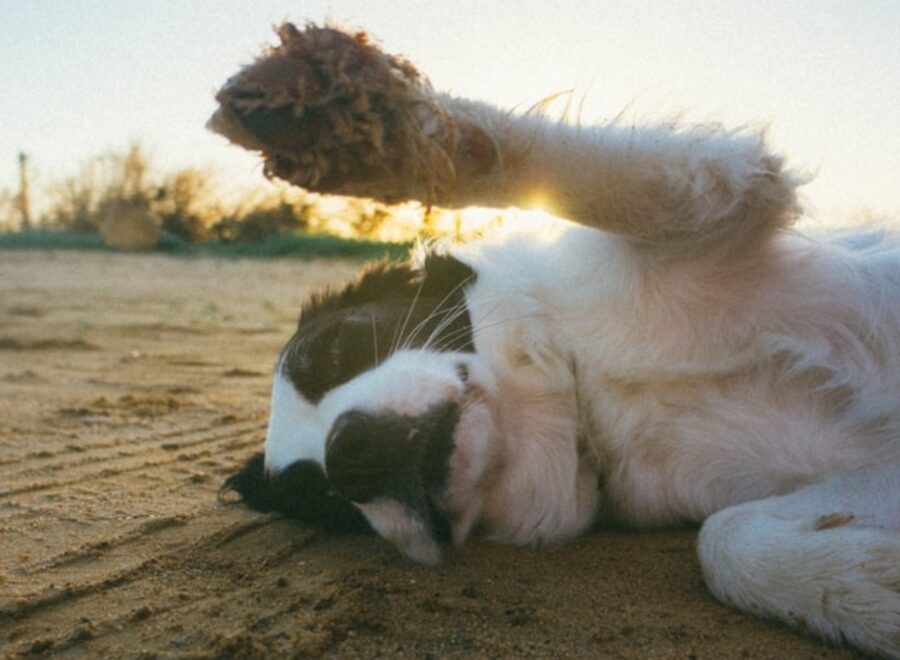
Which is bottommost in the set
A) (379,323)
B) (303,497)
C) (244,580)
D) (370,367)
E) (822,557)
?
(244,580)

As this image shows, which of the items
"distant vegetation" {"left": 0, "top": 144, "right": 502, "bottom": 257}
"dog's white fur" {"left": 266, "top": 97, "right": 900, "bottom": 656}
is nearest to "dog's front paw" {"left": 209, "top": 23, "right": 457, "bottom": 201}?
"dog's white fur" {"left": 266, "top": 97, "right": 900, "bottom": 656}

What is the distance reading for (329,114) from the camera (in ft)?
6.86

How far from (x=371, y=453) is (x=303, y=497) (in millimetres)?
557

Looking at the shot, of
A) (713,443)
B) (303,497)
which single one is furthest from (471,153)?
(303,497)

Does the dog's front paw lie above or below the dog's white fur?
above

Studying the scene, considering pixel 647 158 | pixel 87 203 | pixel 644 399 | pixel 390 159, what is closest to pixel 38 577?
pixel 390 159

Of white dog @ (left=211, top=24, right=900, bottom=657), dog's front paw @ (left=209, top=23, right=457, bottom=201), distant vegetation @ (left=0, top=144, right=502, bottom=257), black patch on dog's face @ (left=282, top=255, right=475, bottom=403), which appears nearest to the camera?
dog's front paw @ (left=209, top=23, right=457, bottom=201)

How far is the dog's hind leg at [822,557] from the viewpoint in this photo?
2.08 meters

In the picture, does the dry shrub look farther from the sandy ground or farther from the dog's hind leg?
the dog's hind leg

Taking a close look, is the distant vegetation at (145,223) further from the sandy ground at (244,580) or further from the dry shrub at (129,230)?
the sandy ground at (244,580)

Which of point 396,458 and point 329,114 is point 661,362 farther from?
point 329,114

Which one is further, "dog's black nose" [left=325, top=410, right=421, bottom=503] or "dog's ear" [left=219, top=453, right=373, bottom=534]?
"dog's ear" [left=219, top=453, right=373, bottom=534]

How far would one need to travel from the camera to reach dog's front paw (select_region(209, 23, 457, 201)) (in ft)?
6.79

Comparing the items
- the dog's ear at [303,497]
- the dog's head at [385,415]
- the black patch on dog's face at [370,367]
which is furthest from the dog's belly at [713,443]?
the dog's ear at [303,497]
